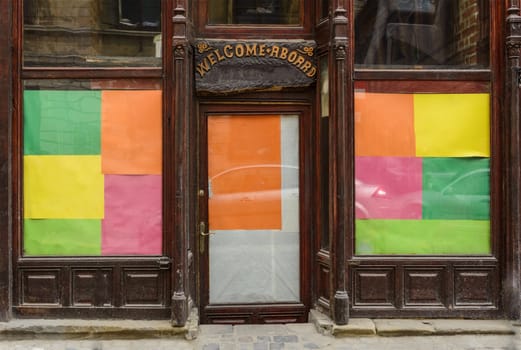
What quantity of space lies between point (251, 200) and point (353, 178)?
4.04 feet

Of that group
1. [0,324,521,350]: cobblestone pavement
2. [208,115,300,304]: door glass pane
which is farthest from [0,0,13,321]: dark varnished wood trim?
[208,115,300,304]: door glass pane

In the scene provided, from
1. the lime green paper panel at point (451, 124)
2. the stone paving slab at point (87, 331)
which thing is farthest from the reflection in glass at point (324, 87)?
the stone paving slab at point (87, 331)

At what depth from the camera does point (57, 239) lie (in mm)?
6008

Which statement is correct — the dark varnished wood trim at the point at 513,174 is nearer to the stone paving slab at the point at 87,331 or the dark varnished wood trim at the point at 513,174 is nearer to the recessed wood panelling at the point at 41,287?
the stone paving slab at the point at 87,331

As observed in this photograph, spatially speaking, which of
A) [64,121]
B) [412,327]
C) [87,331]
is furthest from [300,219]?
[64,121]

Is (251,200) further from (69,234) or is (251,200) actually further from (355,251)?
(69,234)

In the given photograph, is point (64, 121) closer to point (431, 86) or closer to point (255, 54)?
point (255, 54)

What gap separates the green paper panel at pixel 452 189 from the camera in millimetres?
6145

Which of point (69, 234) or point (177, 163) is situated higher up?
point (177, 163)

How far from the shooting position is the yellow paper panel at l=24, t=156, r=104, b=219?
6004 mm

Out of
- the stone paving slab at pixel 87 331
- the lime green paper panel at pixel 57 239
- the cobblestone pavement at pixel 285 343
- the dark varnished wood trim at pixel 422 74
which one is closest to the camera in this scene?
the cobblestone pavement at pixel 285 343

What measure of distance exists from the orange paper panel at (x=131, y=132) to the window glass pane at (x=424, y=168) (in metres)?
2.27

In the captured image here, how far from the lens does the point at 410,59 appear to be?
621cm

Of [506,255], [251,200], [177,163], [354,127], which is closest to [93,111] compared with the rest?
[177,163]
